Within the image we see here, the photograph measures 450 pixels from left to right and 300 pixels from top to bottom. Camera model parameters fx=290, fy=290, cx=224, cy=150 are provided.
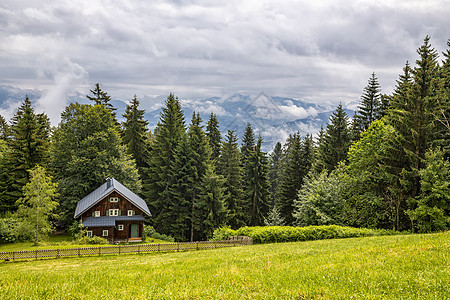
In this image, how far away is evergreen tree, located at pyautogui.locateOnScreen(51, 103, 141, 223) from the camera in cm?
4700

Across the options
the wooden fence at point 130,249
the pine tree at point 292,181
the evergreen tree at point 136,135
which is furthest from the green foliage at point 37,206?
the pine tree at point 292,181

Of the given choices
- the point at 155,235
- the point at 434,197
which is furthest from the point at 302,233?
the point at 155,235

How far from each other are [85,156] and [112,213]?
36.2 ft

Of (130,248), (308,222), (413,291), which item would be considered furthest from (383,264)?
(308,222)

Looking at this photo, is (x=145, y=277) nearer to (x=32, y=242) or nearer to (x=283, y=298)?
(x=283, y=298)

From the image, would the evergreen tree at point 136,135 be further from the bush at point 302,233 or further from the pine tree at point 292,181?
the bush at point 302,233

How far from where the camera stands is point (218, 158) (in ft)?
193

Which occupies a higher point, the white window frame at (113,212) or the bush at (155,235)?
the white window frame at (113,212)

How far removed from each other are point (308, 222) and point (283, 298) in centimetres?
3217

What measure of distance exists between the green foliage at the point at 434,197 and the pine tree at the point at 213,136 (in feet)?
128

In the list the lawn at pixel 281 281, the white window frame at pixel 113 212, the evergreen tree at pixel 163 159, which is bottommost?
the white window frame at pixel 113 212

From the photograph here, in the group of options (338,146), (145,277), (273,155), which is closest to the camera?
(145,277)

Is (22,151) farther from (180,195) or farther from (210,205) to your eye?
(210,205)

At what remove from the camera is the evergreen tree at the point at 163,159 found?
172ft
